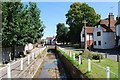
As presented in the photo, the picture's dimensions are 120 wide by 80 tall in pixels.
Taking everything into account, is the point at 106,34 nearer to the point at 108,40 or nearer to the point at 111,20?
the point at 108,40

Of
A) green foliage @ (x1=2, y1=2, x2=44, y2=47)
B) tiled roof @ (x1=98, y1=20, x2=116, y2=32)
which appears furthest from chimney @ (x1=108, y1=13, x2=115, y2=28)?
green foliage @ (x1=2, y1=2, x2=44, y2=47)

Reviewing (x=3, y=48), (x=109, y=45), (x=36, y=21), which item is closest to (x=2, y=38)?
(x=3, y=48)

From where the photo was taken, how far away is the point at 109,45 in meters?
66.4

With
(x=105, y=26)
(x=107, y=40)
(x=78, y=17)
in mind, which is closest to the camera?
(x=107, y=40)

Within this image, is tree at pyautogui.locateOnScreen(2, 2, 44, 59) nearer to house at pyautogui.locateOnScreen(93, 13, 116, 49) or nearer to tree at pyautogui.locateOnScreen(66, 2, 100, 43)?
house at pyautogui.locateOnScreen(93, 13, 116, 49)

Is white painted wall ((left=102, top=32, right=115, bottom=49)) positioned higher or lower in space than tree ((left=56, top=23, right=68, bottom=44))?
lower

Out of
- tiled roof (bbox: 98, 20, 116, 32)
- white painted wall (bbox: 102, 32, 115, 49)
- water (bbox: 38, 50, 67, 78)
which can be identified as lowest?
water (bbox: 38, 50, 67, 78)

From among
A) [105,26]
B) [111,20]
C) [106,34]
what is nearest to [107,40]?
[106,34]

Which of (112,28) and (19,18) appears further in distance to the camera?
(112,28)

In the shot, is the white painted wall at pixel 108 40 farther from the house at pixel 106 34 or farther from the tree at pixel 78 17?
the tree at pixel 78 17

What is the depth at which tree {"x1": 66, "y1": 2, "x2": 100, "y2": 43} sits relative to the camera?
78.6m

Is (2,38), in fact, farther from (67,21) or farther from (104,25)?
(67,21)

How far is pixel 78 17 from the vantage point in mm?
78188

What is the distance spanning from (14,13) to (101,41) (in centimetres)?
3902
